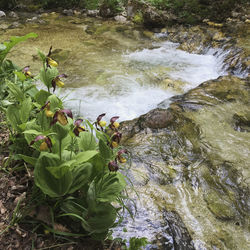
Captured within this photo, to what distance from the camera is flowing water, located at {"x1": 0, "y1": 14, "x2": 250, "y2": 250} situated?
2500 mm

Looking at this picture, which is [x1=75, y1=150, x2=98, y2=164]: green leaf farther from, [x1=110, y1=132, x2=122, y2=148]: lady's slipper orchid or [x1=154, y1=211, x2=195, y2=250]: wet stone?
[x1=154, y1=211, x2=195, y2=250]: wet stone

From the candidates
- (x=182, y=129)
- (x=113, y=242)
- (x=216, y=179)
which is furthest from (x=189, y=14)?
(x=113, y=242)

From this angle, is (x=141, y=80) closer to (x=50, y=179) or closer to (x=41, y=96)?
(x=41, y=96)

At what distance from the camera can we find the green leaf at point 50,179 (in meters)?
1.59

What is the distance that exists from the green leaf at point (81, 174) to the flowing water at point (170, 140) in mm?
891

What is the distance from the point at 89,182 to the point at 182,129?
2531 mm

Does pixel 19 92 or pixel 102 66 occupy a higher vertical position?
pixel 19 92

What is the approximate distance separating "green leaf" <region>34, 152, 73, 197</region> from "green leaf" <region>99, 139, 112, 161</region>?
0.94ft

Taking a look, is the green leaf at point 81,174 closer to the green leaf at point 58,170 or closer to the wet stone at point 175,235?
the green leaf at point 58,170

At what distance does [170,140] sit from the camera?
3811mm

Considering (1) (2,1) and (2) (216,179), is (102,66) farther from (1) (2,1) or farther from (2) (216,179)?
(1) (2,1)

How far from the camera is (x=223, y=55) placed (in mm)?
7195

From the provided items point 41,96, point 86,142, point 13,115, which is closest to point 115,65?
point 41,96

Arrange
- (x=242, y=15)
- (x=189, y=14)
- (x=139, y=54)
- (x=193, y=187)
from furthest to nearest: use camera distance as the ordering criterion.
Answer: (x=189, y=14) → (x=242, y=15) → (x=139, y=54) → (x=193, y=187)
